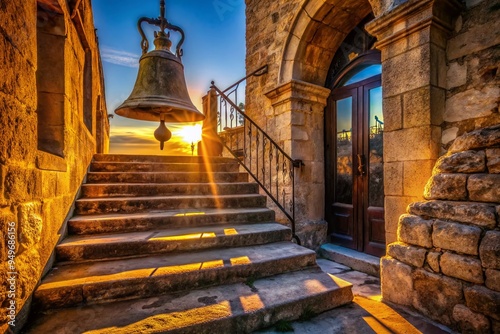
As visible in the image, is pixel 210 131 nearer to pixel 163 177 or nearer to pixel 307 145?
pixel 163 177

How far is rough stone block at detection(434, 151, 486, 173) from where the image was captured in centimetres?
183

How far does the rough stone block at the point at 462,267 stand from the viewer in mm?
1684

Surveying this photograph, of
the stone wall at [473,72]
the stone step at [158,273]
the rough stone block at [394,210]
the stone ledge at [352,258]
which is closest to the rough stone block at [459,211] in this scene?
the rough stone block at [394,210]

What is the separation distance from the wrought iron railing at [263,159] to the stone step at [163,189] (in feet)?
1.03

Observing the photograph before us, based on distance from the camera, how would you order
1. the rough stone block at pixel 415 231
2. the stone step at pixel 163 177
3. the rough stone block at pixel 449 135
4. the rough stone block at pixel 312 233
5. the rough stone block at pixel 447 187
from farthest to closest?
1. the rough stone block at pixel 312 233
2. the stone step at pixel 163 177
3. the rough stone block at pixel 449 135
4. the rough stone block at pixel 415 231
5. the rough stone block at pixel 447 187

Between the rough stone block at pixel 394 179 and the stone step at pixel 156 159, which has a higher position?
the stone step at pixel 156 159

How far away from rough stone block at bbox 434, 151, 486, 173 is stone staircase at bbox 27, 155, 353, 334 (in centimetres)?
127

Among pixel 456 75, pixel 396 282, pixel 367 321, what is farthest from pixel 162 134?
pixel 456 75

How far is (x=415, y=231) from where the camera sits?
6.77 ft

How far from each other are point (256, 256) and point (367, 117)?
261cm

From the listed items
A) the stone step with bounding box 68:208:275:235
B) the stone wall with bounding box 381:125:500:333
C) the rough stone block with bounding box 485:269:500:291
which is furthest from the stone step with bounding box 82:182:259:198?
the rough stone block with bounding box 485:269:500:291

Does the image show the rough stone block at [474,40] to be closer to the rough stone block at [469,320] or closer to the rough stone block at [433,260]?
the rough stone block at [433,260]

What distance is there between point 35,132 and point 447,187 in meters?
2.86

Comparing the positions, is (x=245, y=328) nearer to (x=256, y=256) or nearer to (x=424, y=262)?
(x=256, y=256)
